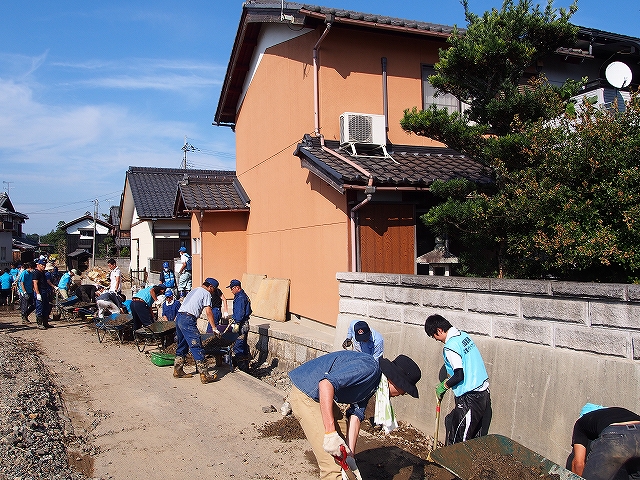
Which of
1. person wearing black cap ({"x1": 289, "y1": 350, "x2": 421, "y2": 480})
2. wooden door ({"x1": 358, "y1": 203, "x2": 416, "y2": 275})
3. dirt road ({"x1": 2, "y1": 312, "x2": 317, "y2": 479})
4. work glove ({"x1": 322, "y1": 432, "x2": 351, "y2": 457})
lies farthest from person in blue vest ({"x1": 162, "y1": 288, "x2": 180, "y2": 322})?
work glove ({"x1": 322, "y1": 432, "x2": 351, "y2": 457})

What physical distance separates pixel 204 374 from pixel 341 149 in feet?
17.1

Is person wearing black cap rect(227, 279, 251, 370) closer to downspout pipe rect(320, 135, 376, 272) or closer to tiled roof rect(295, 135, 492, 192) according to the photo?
downspout pipe rect(320, 135, 376, 272)

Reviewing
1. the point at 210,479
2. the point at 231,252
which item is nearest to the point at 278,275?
the point at 231,252

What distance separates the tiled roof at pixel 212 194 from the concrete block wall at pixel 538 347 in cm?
950

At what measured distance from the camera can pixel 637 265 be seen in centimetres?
533

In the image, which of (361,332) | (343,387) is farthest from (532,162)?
(343,387)

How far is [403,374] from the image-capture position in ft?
13.0

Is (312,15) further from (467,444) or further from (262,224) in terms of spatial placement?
(467,444)

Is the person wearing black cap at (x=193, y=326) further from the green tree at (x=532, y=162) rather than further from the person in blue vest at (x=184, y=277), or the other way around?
the person in blue vest at (x=184, y=277)

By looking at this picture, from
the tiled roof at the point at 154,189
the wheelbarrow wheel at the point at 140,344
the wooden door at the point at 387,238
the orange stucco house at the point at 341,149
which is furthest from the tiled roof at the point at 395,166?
the tiled roof at the point at 154,189

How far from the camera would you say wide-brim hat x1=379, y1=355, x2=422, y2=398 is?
394cm

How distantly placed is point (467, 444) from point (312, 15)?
350 inches

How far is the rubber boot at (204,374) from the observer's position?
28.9 ft

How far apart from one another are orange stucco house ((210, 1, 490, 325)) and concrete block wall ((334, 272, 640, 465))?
2.72 meters
